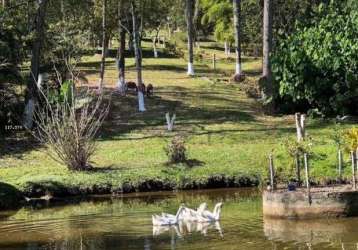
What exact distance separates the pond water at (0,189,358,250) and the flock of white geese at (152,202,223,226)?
11.5 inches

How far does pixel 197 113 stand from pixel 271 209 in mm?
20582

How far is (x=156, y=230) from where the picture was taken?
1933 centimetres

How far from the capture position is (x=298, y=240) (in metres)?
16.9

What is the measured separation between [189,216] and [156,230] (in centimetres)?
119

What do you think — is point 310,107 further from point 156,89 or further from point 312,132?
point 156,89

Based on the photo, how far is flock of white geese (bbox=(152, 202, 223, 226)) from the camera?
19.8m

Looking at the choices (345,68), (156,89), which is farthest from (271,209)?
(156,89)

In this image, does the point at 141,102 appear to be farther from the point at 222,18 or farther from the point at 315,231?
the point at 222,18

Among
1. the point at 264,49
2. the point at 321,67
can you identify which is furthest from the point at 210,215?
the point at 264,49

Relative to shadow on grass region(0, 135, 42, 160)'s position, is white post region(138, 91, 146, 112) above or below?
above

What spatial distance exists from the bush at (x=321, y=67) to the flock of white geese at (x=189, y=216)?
1951cm

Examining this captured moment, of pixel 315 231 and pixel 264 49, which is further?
pixel 264 49

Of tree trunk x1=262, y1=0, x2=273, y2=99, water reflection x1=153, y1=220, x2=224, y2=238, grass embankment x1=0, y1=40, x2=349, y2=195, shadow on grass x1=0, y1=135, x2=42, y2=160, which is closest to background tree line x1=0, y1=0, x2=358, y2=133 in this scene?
tree trunk x1=262, y1=0, x2=273, y2=99

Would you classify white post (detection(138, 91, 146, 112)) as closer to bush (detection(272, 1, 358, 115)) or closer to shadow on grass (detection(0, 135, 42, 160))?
shadow on grass (detection(0, 135, 42, 160))
